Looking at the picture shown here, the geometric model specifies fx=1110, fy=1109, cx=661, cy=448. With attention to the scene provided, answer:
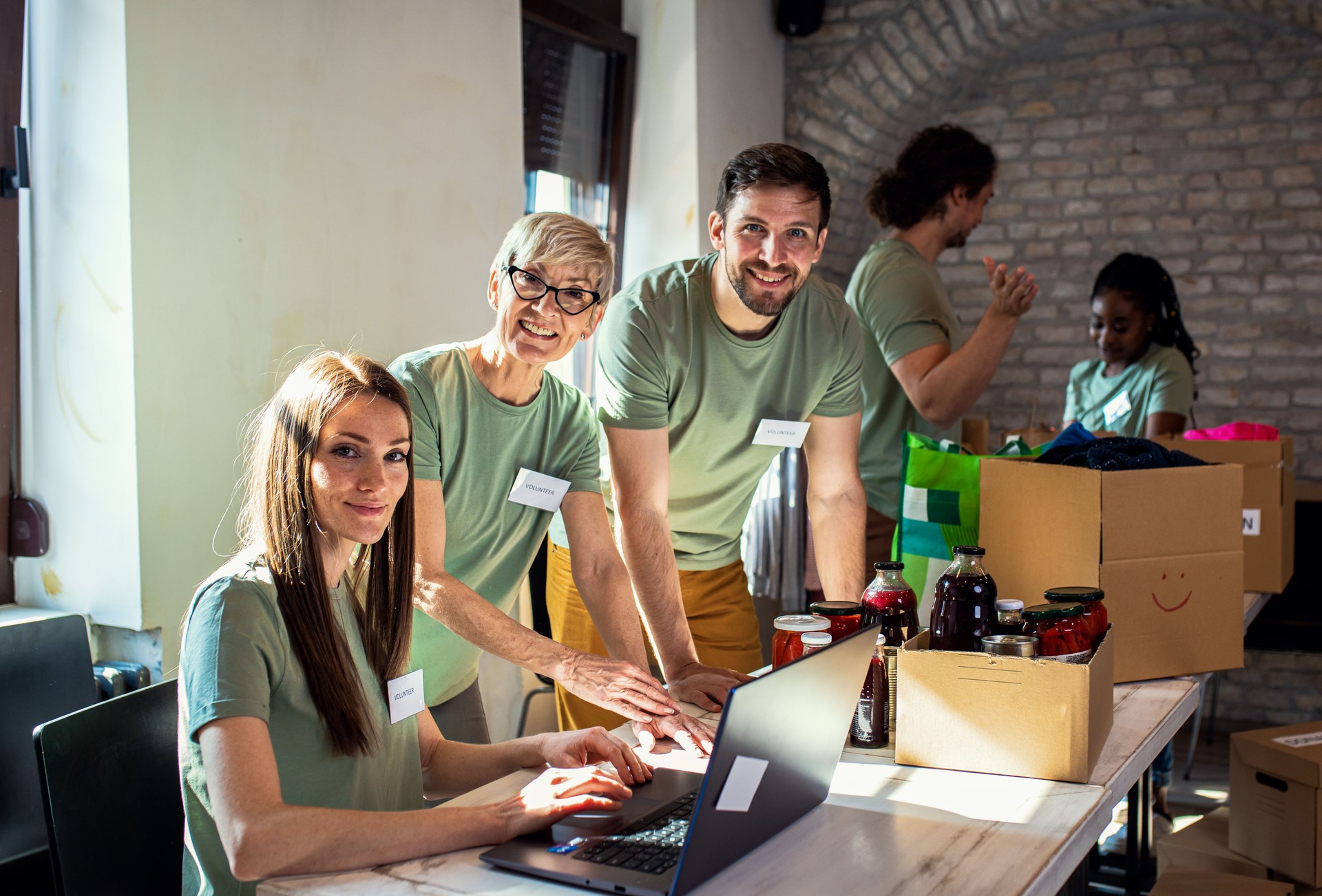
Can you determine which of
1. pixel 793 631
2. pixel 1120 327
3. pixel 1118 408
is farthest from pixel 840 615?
pixel 1120 327

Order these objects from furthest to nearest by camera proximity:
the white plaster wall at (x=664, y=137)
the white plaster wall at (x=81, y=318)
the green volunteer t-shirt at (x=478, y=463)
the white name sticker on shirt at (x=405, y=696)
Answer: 1. the white plaster wall at (x=664, y=137)
2. the white plaster wall at (x=81, y=318)
3. the green volunteer t-shirt at (x=478, y=463)
4. the white name sticker on shirt at (x=405, y=696)

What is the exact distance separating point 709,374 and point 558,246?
1.21ft

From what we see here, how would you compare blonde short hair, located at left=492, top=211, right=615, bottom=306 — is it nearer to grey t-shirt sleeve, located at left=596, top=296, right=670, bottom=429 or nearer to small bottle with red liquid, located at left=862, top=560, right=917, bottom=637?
grey t-shirt sleeve, located at left=596, top=296, right=670, bottom=429

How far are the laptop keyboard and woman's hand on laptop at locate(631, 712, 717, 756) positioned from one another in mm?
221

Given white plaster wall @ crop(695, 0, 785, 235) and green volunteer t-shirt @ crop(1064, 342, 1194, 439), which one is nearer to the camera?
green volunteer t-shirt @ crop(1064, 342, 1194, 439)

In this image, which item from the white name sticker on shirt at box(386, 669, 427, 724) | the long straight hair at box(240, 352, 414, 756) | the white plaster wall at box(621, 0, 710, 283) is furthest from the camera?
the white plaster wall at box(621, 0, 710, 283)

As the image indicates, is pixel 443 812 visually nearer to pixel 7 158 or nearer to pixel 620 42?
pixel 7 158

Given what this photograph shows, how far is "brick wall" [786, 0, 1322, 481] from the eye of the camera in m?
4.24

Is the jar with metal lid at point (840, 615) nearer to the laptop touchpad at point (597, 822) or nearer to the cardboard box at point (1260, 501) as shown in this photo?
the laptop touchpad at point (597, 822)

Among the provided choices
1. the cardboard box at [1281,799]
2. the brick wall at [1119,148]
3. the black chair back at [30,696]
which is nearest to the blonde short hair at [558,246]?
the black chair back at [30,696]

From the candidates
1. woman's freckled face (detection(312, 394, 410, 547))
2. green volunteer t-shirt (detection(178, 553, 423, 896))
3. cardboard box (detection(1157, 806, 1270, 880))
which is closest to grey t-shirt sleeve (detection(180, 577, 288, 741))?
green volunteer t-shirt (detection(178, 553, 423, 896))

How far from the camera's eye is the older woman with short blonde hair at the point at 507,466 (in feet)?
5.48

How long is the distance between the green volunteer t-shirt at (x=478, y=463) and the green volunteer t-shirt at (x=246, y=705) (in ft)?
1.66

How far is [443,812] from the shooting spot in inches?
44.4
